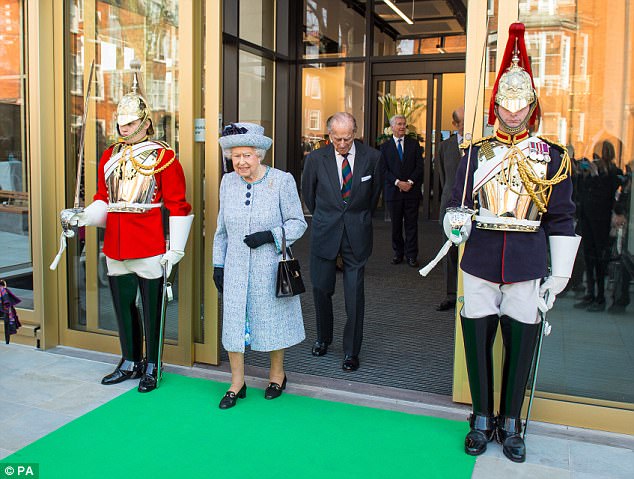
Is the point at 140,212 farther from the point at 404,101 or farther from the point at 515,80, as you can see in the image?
the point at 404,101

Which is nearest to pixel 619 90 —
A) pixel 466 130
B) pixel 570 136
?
pixel 570 136

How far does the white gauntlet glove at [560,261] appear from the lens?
3.18 metres

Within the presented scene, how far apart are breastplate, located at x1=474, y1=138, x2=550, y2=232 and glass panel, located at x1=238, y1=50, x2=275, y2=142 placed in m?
7.29

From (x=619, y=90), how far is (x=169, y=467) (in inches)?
107

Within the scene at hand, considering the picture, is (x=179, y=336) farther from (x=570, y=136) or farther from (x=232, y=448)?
(x=570, y=136)

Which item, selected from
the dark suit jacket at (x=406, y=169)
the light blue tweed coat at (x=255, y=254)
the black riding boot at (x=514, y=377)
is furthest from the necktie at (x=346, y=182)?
the dark suit jacket at (x=406, y=169)

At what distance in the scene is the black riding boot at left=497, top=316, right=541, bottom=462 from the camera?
3248 mm

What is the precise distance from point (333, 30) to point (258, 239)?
8.74m

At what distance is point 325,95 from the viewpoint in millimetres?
11852

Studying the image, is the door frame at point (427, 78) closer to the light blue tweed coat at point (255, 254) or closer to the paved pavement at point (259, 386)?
the paved pavement at point (259, 386)

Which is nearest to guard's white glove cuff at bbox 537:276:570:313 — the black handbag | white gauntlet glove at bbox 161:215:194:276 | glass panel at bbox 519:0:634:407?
glass panel at bbox 519:0:634:407

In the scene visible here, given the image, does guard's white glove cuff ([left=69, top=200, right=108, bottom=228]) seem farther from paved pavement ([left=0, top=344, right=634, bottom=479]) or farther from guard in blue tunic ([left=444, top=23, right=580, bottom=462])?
guard in blue tunic ([left=444, top=23, right=580, bottom=462])

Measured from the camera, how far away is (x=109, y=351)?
4.75 m

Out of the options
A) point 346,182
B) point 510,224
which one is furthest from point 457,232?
point 346,182
